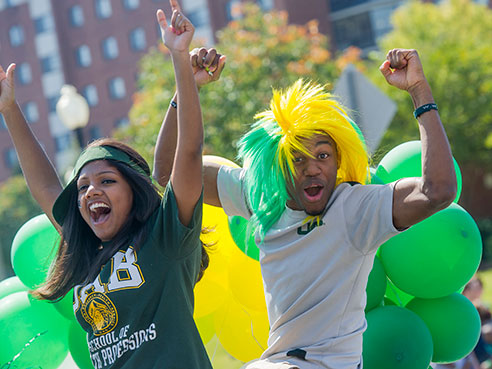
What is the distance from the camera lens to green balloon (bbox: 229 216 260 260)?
10.8 feet

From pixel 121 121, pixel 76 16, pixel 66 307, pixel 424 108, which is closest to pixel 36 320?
pixel 66 307

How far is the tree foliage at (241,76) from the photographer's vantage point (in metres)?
15.1

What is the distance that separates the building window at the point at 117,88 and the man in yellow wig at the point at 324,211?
39.5 meters

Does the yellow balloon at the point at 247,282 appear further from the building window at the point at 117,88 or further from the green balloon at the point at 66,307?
the building window at the point at 117,88

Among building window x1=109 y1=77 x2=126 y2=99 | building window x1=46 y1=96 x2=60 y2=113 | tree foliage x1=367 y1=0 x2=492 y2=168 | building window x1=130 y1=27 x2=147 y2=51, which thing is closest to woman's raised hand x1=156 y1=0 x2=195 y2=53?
tree foliage x1=367 y1=0 x2=492 y2=168

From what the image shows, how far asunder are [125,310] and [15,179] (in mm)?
36796

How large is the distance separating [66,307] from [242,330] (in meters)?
0.84

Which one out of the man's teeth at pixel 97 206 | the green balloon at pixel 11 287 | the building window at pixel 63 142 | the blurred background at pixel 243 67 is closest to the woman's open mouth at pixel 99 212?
the man's teeth at pixel 97 206

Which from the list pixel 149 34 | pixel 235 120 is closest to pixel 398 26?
pixel 235 120

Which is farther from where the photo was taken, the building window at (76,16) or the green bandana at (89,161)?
the building window at (76,16)

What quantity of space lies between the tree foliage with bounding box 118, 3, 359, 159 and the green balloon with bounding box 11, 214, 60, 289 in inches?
402

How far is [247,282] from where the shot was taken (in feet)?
11.2

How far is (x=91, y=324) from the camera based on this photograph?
102 inches

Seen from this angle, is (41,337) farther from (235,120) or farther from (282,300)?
(235,120)
